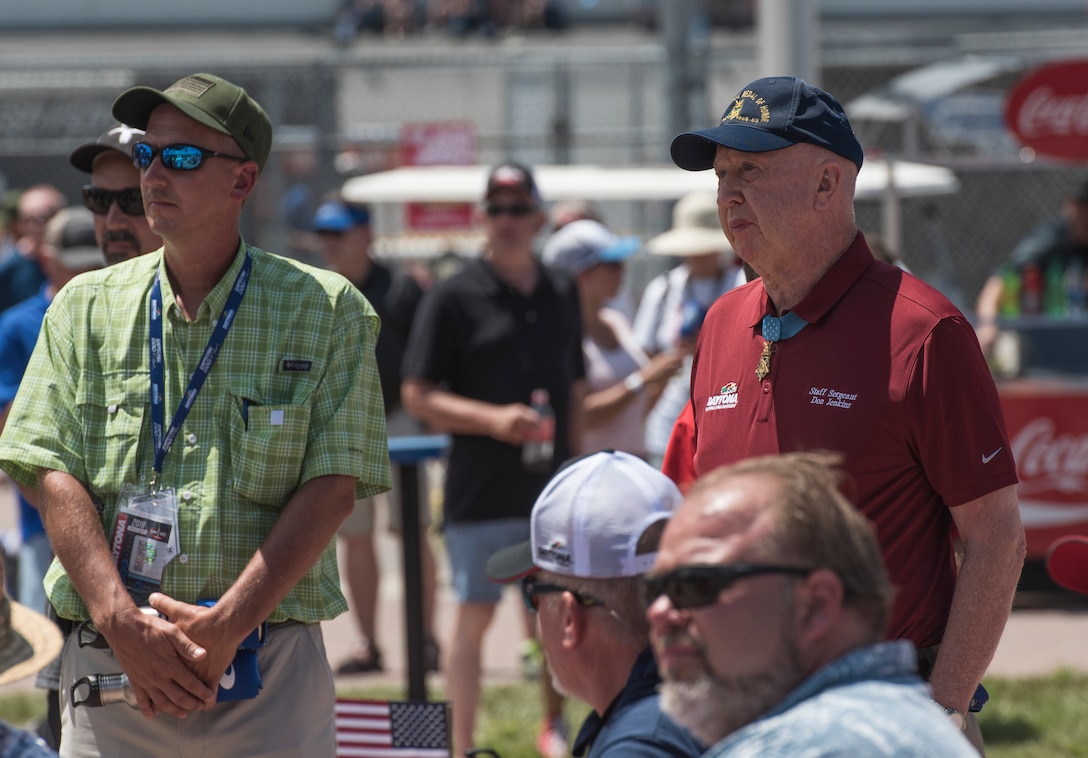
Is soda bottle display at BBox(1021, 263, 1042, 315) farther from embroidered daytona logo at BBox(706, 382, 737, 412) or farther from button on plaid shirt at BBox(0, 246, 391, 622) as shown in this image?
button on plaid shirt at BBox(0, 246, 391, 622)

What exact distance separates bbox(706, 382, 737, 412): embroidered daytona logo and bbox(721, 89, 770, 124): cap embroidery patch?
0.55 m

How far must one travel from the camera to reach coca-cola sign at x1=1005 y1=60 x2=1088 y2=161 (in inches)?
338

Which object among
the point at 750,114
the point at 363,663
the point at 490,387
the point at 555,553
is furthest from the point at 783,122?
the point at 363,663

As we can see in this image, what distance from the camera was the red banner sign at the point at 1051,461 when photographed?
7969mm

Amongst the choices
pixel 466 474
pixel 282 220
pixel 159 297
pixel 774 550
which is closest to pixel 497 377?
pixel 466 474

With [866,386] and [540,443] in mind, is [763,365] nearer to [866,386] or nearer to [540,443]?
[866,386]

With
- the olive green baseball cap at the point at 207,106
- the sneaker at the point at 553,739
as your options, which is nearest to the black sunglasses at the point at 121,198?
the olive green baseball cap at the point at 207,106

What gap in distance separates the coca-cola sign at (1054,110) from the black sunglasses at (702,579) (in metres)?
7.41

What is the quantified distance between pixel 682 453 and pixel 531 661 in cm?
355

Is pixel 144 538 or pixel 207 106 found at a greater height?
pixel 207 106

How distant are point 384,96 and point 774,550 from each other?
15.9 meters

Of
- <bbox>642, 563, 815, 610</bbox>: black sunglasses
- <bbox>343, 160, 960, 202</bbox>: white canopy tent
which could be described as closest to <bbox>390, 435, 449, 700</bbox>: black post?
<bbox>642, 563, 815, 610</bbox>: black sunglasses

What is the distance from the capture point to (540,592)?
2521 millimetres

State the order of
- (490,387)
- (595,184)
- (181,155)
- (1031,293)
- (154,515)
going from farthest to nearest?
(595,184)
(1031,293)
(490,387)
(181,155)
(154,515)
